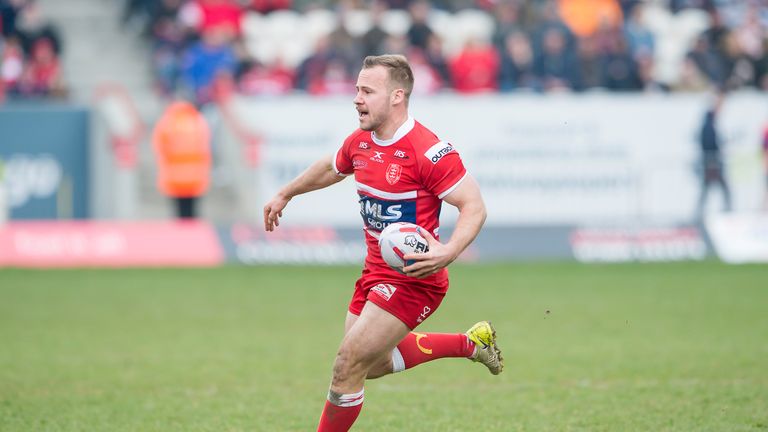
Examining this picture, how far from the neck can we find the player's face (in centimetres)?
4

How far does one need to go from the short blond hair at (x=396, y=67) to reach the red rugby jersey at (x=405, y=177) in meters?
0.22

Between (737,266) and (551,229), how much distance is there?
2881 mm

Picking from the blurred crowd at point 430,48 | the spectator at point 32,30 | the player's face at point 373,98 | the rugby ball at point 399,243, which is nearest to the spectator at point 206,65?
the blurred crowd at point 430,48

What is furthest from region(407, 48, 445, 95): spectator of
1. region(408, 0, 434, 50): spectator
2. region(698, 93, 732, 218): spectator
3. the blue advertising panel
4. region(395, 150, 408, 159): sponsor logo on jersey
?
region(395, 150, 408, 159): sponsor logo on jersey

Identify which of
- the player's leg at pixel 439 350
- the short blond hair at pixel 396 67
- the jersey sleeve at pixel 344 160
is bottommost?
the player's leg at pixel 439 350

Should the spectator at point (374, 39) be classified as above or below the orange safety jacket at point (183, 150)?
above

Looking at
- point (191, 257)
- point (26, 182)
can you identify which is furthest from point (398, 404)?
point (26, 182)

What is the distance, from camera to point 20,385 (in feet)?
30.9

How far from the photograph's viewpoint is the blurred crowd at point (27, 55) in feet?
69.6

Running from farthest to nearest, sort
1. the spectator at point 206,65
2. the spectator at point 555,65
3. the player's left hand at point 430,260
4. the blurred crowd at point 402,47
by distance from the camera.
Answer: the spectator at point 555,65 < the blurred crowd at point 402,47 < the spectator at point 206,65 < the player's left hand at point 430,260

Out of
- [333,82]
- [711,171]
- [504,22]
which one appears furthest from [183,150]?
[711,171]

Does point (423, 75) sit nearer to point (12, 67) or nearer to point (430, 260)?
point (12, 67)

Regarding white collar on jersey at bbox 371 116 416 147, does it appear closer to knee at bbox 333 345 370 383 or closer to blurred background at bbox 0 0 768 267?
knee at bbox 333 345 370 383

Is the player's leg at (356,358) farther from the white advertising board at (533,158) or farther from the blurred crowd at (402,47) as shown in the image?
the blurred crowd at (402,47)
